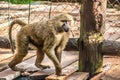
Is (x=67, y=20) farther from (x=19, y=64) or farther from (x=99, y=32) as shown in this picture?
(x=19, y=64)

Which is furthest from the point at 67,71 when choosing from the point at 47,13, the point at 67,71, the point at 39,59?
the point at 47,13

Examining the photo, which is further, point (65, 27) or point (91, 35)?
point (91, 35)

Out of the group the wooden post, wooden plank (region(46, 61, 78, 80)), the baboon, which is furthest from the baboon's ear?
wooden plank (region(46, 61, 78, 80))

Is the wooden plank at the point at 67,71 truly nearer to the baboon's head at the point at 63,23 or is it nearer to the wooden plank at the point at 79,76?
the wooden plank at the point at 79,76

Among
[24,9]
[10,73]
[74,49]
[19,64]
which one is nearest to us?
[10,73]

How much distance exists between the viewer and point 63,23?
6.18 meters

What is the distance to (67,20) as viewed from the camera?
6145mm

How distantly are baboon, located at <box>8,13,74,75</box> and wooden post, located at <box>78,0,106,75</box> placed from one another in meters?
0.23

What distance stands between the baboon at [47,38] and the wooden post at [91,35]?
234mm

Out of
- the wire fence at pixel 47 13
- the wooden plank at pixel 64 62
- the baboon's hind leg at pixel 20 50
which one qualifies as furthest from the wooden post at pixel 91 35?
the wire fence at pixel 47 13

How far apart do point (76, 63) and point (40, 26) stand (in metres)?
1.08

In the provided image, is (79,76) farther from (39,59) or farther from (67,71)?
(39,59)

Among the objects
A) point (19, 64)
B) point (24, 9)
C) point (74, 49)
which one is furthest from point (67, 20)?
point (24, 9)

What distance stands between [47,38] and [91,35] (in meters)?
0.65
